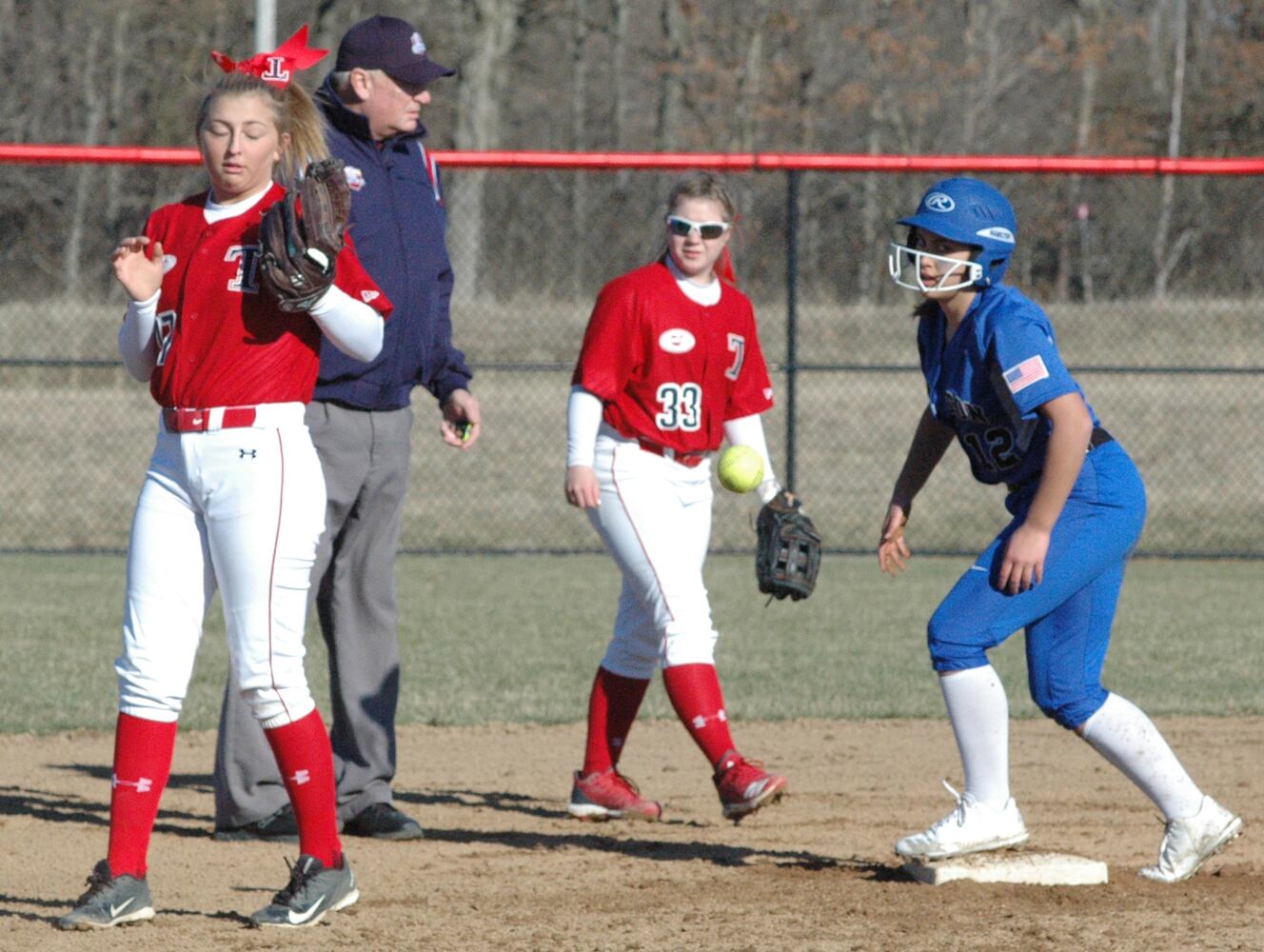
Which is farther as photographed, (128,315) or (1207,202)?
(1207,202)

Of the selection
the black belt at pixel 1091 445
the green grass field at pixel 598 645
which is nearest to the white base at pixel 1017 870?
the black belt at pixel 1091 445

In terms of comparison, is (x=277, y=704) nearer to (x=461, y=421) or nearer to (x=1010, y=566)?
(x=461, y=421)

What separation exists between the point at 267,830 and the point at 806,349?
12176 millimetres

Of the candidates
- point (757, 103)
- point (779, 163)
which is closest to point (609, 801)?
point (779, 163)

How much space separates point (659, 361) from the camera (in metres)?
4.84

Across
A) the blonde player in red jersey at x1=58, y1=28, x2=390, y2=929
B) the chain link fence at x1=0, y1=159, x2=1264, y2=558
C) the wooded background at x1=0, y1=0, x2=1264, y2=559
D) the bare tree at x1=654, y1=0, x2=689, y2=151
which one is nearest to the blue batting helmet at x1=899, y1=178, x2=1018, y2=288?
the blonde player in red jersey at x1=58, y1=28, x2=390, y2=929

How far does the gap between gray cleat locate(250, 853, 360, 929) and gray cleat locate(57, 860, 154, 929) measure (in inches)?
9.1

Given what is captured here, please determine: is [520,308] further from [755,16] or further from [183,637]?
[755,16]

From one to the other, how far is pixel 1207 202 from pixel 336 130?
13.6 meters

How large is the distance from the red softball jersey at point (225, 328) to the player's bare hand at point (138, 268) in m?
0.06

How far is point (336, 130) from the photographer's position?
4730mm

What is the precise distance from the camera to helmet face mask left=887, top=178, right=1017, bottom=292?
3.95 m

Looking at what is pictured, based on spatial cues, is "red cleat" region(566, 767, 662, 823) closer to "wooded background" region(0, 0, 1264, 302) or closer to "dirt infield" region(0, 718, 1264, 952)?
"dirt infield" region(0, 718, 1264, 952)

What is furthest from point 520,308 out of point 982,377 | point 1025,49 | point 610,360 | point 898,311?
point 1025,49
